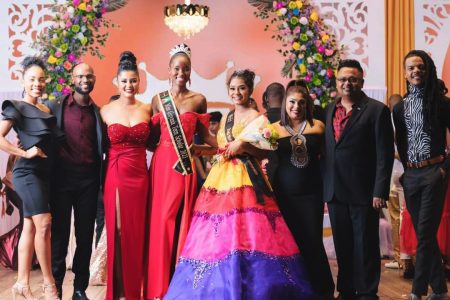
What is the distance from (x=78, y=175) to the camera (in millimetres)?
4172

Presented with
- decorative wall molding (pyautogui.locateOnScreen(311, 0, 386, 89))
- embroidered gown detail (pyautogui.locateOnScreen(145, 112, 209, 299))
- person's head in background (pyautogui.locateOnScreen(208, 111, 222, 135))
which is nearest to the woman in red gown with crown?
embroidered gown detail (pyautogui.locateOnScreen(145, 112, 209, 299))

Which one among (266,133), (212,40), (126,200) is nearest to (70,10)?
(212,40)

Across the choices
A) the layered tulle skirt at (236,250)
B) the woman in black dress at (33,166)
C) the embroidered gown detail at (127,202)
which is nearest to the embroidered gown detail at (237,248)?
the layered tulle skirt at (236,250)

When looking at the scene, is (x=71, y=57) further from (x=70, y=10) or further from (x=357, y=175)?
(x=357, y=175)

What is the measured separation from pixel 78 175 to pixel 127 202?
0.36 m

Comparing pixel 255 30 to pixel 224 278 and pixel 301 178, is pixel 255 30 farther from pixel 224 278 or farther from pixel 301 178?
pixel 224 278

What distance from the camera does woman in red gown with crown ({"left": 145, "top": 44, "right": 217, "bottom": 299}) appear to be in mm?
4098

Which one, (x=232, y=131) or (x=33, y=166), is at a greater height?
(x=232, y=131)

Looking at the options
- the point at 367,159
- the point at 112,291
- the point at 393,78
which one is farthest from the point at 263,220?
the point at 393,78

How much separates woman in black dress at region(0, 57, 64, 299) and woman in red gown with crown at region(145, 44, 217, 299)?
24.1 inches

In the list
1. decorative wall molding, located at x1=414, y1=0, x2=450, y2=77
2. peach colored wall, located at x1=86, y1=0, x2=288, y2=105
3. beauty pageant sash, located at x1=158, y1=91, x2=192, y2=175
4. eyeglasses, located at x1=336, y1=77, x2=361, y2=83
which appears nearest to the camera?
eyeglasses, located at x1=336, y1=77, x2=361, y2=83

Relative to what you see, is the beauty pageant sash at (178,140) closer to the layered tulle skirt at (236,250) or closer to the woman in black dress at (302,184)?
the layered tulle skirt at (236,250)

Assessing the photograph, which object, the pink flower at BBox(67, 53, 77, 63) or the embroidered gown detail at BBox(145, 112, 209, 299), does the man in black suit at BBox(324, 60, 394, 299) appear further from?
the pink flower at BBox(67, 53, 77, 63)

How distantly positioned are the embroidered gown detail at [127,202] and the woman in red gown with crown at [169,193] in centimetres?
8
